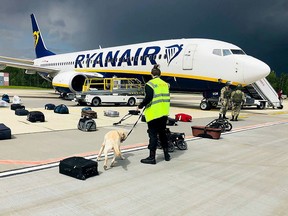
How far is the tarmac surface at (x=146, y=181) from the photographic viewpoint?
11.8ft

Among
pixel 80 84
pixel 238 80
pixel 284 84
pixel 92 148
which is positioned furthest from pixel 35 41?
pixel 284 84

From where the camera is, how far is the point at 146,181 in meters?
4.64

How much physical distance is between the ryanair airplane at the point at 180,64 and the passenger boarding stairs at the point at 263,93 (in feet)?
20.8

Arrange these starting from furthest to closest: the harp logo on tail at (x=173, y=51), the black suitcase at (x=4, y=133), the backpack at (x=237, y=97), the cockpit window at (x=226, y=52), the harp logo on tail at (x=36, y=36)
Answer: the harp logo on tail at (x=36, y=36)
the harp logo on tail at (x=173, y=51)
the cockpit window at (x=226, y=52)
the backpack at (x=237, y=97)
the black suitcase at (x=4, y=133)

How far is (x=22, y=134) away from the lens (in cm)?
811

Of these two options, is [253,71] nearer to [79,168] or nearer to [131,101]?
[131,101]

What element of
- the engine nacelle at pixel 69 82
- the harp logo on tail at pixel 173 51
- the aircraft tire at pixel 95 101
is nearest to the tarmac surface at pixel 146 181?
the aircraft tire at pixel 95 101

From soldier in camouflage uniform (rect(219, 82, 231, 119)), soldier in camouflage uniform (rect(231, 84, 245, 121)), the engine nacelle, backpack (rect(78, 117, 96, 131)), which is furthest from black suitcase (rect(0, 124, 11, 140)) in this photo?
the engine nacelle

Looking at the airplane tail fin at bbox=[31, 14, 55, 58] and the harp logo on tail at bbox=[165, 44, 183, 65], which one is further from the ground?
the airplane tail fin at bbox=[31, 14, 55, 58]

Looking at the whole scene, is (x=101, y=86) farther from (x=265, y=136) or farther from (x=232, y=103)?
(x=265, y=136)

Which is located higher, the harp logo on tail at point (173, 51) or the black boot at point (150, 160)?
the harp logo on tail at point (173, 51)

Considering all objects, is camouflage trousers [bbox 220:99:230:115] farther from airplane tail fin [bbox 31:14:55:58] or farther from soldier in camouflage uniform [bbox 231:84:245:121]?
airplane tail fin [bbox 31:14:55:58]

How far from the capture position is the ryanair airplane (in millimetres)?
15789

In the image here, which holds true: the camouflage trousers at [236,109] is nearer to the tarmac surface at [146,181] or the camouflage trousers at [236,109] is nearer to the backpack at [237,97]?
the backpack at [237,97]
